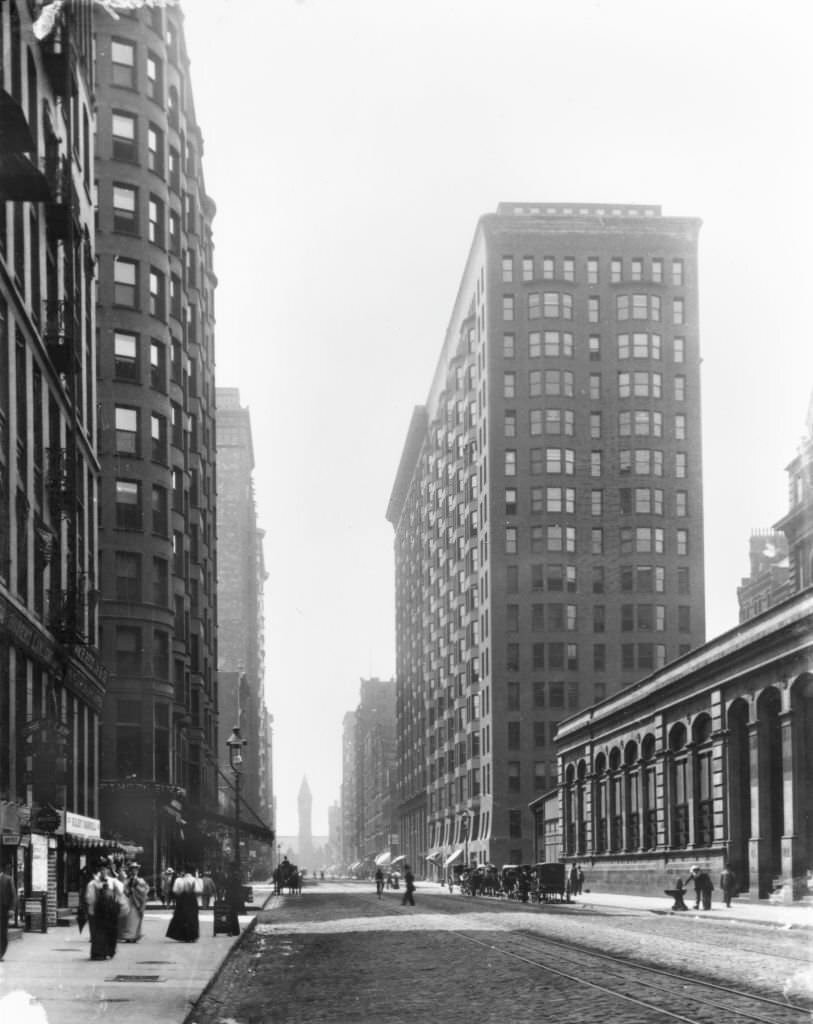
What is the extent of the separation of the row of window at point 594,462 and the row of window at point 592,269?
12703mm

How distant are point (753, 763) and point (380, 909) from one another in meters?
13.9

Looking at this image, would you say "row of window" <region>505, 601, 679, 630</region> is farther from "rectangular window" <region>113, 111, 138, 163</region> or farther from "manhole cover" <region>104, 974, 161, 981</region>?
"manhole cover" <region>104, 974, 161, 981</region>

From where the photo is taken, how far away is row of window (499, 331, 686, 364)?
120 meters

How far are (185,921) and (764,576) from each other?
82.7 meters

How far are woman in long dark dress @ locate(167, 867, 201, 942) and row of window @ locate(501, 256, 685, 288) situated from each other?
9276 cm

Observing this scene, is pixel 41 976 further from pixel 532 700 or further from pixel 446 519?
pixel 446 519

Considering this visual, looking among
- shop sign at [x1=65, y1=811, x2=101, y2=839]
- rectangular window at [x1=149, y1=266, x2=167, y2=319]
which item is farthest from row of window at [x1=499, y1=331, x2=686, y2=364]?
shop sign at [x1=65, y1=811, x2=101, y2=839]

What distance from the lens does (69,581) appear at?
4262 cm

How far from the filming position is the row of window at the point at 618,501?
394 feet

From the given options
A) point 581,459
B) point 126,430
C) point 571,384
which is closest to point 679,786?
point 126,430

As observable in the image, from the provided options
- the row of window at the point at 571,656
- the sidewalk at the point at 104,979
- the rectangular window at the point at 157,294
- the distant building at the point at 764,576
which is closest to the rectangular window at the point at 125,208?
the rectangular window at the point at 157,294

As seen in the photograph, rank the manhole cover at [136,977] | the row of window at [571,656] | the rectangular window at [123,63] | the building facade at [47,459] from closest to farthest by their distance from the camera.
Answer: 1. the manhole cover at [136,977]
2. the building facade at [47,459]
3. the rectangular window at [123,63]
4. the row of window at [571,656]

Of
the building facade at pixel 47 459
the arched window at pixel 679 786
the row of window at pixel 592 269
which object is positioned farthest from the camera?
the row of window at pixel 592 269

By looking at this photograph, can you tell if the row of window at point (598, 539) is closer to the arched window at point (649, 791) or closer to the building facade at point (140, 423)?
the arched window at point (649, 791)
